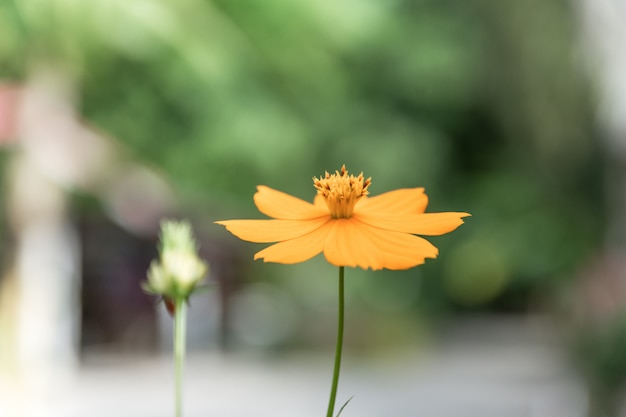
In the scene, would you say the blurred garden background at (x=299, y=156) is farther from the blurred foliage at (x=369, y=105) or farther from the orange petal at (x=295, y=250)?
the orange petal at (x=295, y=250)

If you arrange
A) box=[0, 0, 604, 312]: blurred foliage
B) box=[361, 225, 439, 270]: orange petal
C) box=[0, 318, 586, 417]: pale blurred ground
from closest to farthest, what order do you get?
1. box=[361, 225, 439, 270]: orange petal
2. box=[0, 0, 604, 312]: blurred foliage
3. box=[0, 318, 586, 417]: pale blurred ground

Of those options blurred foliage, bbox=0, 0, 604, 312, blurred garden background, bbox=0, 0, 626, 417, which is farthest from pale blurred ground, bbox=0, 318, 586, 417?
blurred foliage, bbox=0, 0, 604, 312

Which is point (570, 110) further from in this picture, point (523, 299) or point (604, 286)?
point (523, 299)

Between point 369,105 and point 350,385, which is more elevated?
point 369,105

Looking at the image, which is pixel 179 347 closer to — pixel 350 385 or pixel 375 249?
pixel 375 249

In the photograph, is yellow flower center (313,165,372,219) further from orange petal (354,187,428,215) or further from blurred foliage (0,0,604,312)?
blurred foliage (0,0,604,312)

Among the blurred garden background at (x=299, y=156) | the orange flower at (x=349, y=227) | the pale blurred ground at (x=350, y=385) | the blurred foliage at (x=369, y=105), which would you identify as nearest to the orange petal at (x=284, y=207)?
the orange flower at (x=349, y=227)

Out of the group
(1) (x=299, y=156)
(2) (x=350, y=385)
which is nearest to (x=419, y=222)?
(1) (x=299, y=156)
